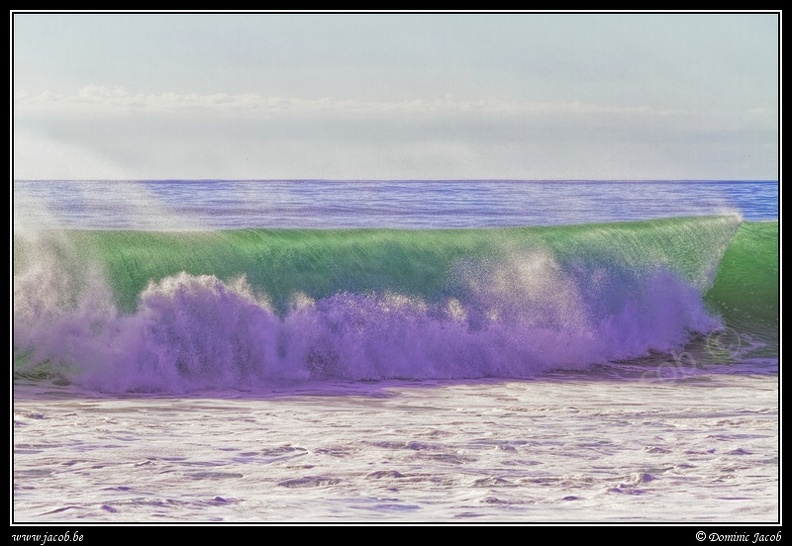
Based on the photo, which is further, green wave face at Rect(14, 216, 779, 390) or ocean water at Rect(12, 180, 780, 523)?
green wave face at Rect(14, 216, 779, 390)

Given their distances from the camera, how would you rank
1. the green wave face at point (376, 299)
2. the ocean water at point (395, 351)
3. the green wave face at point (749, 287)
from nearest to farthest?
the ocean water at point (395, 351)
the green wave face at point (376, 299)
the green wave face at point (749, 287)

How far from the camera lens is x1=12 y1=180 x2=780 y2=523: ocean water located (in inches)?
275

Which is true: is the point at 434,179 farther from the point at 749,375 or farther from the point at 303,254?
the point at 749,375

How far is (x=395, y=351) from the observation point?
10492 millimetres

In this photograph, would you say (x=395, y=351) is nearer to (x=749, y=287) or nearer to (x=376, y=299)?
(x=376, y=299)

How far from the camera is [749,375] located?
10.6 meters

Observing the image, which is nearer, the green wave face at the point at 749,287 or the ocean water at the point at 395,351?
the ocean water at the point at 395,351

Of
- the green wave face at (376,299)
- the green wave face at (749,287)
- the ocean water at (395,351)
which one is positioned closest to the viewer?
the ocean water at (395,351)

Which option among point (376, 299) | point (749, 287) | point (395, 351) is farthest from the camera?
point (749, 287)

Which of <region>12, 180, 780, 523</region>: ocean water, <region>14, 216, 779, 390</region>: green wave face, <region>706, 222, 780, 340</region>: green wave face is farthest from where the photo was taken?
<region>706, 222, 780, 340</region>: green wave face

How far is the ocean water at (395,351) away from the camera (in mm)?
6984

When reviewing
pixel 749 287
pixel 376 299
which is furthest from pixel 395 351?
pixel 749 287

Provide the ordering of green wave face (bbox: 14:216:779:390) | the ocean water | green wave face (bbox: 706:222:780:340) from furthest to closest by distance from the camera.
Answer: green wave face (bbox: 706:222:780:340)
green wave face (bbox: 14:216:779:390)
the ocean water

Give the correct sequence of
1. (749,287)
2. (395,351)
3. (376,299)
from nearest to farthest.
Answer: (395,351)
(376,299)
(749,287)
